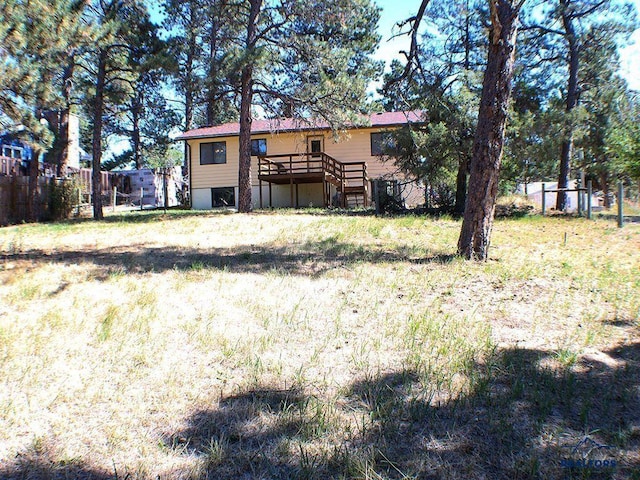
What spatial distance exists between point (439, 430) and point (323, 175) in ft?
60.2

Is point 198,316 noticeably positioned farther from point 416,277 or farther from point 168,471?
point 416,277

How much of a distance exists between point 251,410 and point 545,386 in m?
2.02

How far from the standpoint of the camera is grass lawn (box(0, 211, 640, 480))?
241 cm

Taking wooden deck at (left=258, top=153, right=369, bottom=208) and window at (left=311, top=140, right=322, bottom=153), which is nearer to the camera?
wooden deck at (left=258, top=153, right=369, bottom=208)

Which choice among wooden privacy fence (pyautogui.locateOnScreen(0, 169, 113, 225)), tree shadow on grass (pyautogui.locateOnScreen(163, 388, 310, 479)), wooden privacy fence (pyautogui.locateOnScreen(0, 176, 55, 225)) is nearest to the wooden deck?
wooden privacy fence (pyautogui.locateOnScreen(0, 169, 113, 225))

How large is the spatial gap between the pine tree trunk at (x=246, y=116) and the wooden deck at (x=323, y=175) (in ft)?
12.6

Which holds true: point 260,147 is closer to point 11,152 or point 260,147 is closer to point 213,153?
point 213,153

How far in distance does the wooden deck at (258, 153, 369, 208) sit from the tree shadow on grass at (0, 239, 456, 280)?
12.7 metres

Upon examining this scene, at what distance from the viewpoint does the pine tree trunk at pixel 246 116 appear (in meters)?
15.7

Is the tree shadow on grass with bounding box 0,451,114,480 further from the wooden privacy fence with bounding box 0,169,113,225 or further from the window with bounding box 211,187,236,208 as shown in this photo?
the window with bounding box 211,187,236,208

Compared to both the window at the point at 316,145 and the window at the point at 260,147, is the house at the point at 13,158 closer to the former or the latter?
the window at the point at 260,147

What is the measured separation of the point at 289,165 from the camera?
23.2 meters

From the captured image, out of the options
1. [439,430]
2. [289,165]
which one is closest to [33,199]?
[289,165]

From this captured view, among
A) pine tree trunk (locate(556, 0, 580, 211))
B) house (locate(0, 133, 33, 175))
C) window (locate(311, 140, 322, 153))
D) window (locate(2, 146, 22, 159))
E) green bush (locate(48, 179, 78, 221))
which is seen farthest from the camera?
window (locate(2, 146, 22, 159))
